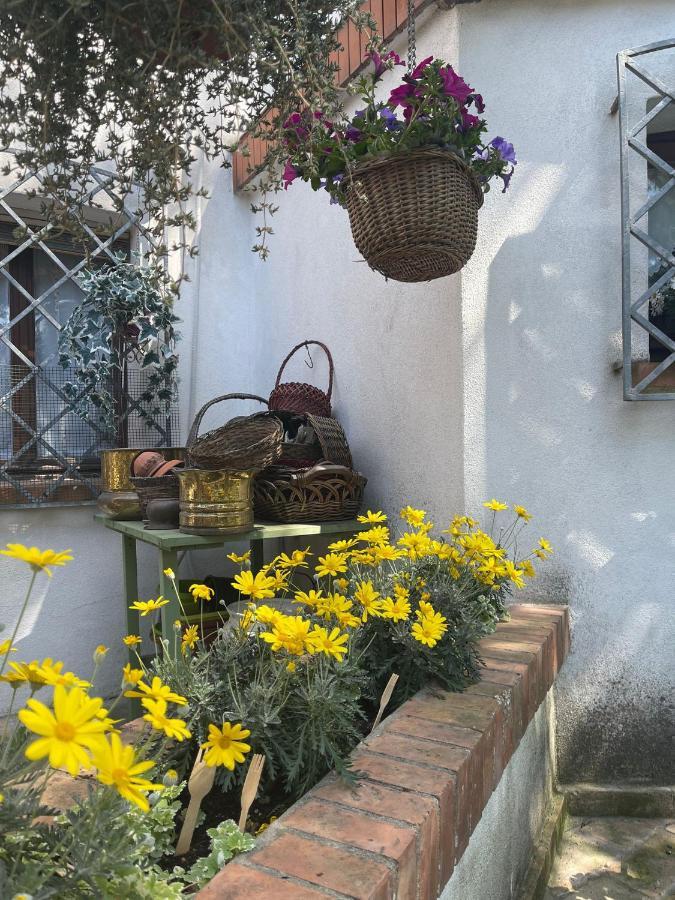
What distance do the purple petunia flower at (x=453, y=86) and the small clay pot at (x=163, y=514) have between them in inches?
58.6

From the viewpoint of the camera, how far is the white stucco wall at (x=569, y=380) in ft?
6.64

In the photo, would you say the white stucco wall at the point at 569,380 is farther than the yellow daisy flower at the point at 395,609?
Yes

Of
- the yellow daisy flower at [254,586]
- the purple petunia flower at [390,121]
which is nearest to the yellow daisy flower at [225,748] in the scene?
the yellow daisy flower at [254,586]

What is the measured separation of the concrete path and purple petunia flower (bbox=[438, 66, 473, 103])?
6.56 feet

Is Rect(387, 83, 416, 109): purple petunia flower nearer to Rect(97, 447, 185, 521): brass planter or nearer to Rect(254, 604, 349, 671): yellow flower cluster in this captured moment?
Rect(254, 604, 349, 671): yellow flower cluster

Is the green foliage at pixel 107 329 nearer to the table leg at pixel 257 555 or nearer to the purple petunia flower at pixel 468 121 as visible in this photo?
the table leg at pixel 257 555

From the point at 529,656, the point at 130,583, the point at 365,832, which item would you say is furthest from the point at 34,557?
the point at 130,583

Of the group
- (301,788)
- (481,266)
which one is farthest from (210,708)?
(481,266)

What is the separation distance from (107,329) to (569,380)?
5.96 ft

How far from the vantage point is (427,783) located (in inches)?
41.2

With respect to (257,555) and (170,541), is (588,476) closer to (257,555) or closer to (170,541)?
(170,541)

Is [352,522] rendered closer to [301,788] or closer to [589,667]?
[589,667]

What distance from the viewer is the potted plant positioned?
4.97 feet

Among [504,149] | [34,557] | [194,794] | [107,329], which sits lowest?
[194,794]
